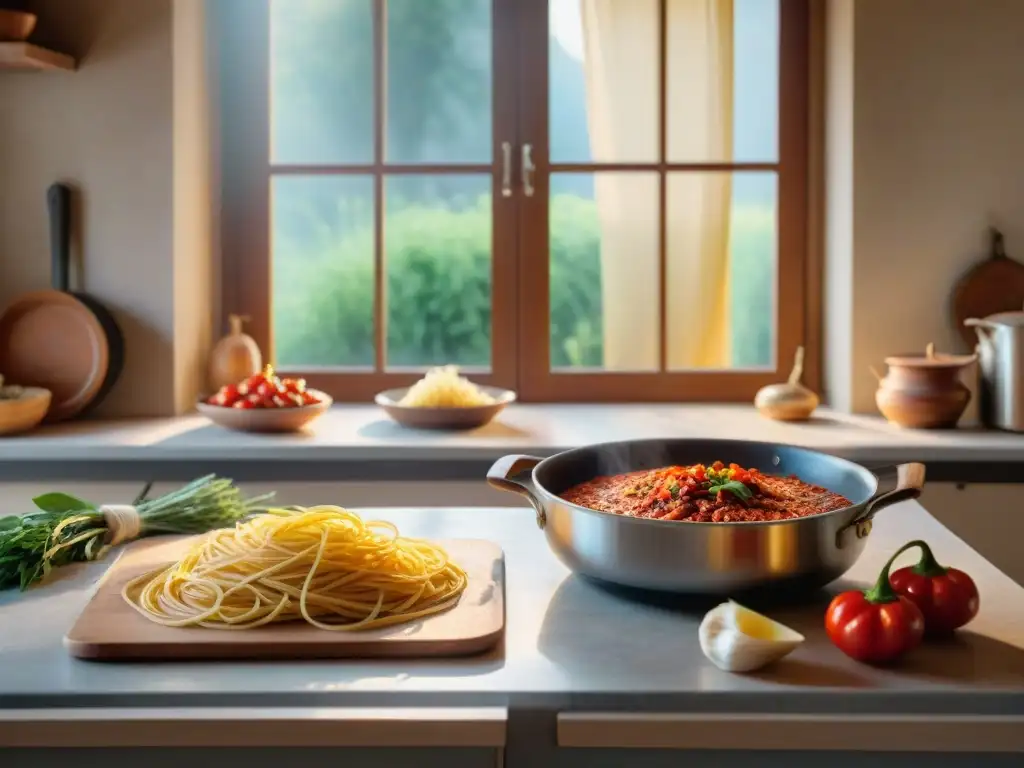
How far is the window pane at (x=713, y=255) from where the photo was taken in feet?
11.6

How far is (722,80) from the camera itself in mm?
3510

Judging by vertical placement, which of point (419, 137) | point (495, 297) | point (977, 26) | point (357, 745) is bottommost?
point (357, 745)

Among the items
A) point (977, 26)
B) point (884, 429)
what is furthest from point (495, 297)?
point (977, 26)

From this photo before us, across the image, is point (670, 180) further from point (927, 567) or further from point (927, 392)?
point (927, 567)

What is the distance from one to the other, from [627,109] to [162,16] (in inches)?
54.0

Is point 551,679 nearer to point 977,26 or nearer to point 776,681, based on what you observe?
point 776,681

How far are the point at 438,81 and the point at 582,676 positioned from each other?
2.64m

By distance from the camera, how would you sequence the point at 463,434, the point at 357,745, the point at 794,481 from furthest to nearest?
1. the point at 463,434
2. the point at 794,481
3. the point at 357,745

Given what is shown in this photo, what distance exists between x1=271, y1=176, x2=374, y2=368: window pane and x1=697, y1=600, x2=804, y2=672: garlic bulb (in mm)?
2436

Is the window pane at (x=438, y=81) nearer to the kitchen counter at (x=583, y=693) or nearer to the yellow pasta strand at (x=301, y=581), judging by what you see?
the yellow pasta strand at (x=301, y=581)

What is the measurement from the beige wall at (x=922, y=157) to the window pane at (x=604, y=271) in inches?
23.9

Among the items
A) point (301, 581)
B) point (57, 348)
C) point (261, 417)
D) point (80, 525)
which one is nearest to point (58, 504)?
point (80, 525)

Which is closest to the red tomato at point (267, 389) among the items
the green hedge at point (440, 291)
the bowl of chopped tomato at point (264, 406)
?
the bowl of chopped tomato at point (264, 406)

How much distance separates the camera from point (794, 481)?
67.2 inches
